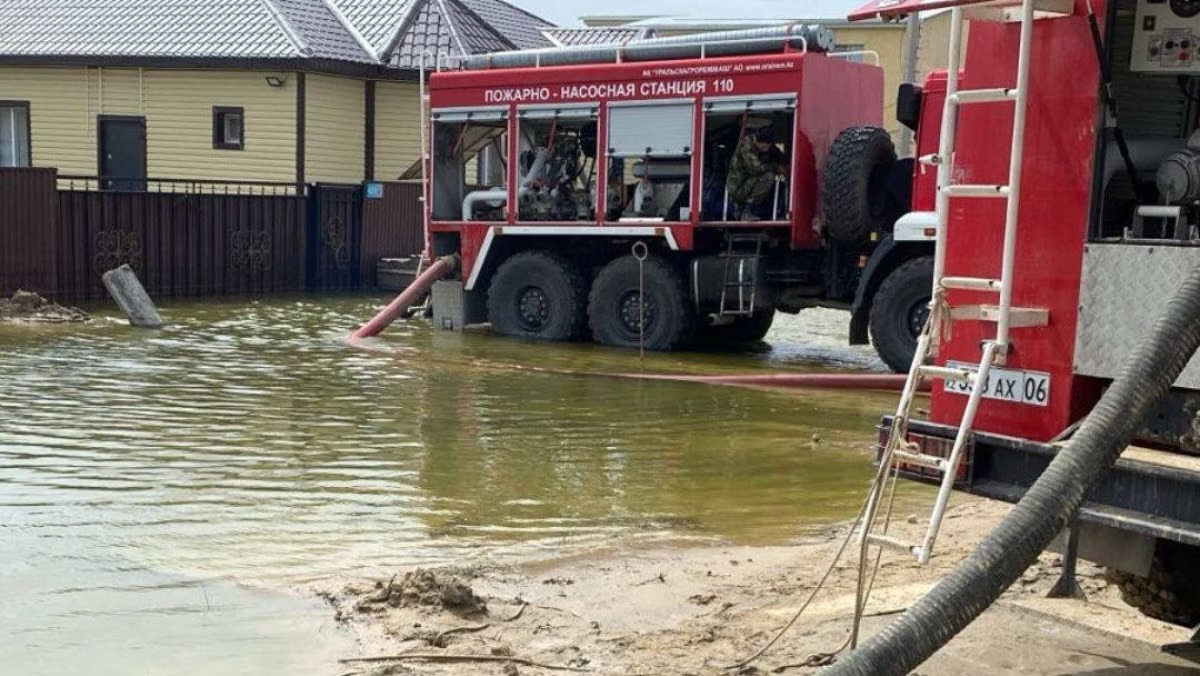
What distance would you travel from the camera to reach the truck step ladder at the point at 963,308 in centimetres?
463

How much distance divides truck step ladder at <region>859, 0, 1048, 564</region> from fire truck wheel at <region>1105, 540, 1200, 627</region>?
79 centimetres

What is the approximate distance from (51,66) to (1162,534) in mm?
25996

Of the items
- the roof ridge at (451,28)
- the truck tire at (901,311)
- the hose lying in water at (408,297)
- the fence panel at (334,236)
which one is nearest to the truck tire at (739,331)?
the truck tire at (901,311)

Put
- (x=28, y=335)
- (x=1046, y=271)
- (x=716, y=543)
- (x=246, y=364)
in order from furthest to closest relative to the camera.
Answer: (x=28, y=335), (x=246, y=364), (x=716, y=543), (x=1046, y=271)

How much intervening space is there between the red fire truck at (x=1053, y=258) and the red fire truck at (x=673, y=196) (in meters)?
7.44

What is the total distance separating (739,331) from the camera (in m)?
16.3

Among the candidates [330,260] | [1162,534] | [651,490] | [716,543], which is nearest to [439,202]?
[330,260]

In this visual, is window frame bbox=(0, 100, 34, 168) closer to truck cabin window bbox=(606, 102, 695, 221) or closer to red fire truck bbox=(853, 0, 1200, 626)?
truck cabin window bbox=(606, 102, 695, 221)

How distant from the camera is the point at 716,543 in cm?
697

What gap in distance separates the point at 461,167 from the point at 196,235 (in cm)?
636

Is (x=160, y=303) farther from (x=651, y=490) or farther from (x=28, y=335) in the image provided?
(x=651, y=490)

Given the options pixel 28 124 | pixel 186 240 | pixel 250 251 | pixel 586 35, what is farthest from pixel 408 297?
pixel 586 35

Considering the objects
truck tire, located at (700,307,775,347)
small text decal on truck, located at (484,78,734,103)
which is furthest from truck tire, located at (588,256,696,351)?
small text decal on truck, located at (484,78,734,103)

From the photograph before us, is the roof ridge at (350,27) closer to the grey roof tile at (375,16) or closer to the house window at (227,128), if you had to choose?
the grey roof tile at (375,16)
